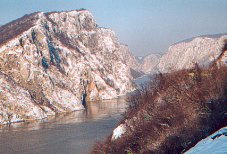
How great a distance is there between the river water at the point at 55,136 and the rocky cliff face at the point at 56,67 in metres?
15.0

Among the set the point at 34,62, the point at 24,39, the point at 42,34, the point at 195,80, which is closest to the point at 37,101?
the point at 34,62

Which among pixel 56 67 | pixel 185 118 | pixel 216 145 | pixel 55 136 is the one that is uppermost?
pixel 56 67

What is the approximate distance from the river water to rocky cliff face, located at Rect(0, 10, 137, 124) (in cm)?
1501

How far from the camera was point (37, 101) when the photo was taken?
99.1m

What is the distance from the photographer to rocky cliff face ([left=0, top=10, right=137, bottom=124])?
94.4 m

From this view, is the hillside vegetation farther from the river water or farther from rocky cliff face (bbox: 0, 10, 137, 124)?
rocky cliff face (bbox: 0, 10, 137, 124)

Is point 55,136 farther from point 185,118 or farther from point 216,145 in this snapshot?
point 216,145

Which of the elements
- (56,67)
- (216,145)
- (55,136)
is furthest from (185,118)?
(56,67)

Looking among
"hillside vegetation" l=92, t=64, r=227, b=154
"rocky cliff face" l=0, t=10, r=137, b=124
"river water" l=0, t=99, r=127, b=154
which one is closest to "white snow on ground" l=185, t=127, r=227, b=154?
"hillside vegetation" l=92, t=64, r=227, b=154

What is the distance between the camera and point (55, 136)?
6188 cm

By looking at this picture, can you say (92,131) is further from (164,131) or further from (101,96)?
(101,96)

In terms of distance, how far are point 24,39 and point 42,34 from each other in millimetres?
12623

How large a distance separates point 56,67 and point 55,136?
63.7 metres

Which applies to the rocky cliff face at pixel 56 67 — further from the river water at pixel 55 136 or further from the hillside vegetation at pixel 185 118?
the hillside vegetation at pixel 185 118
